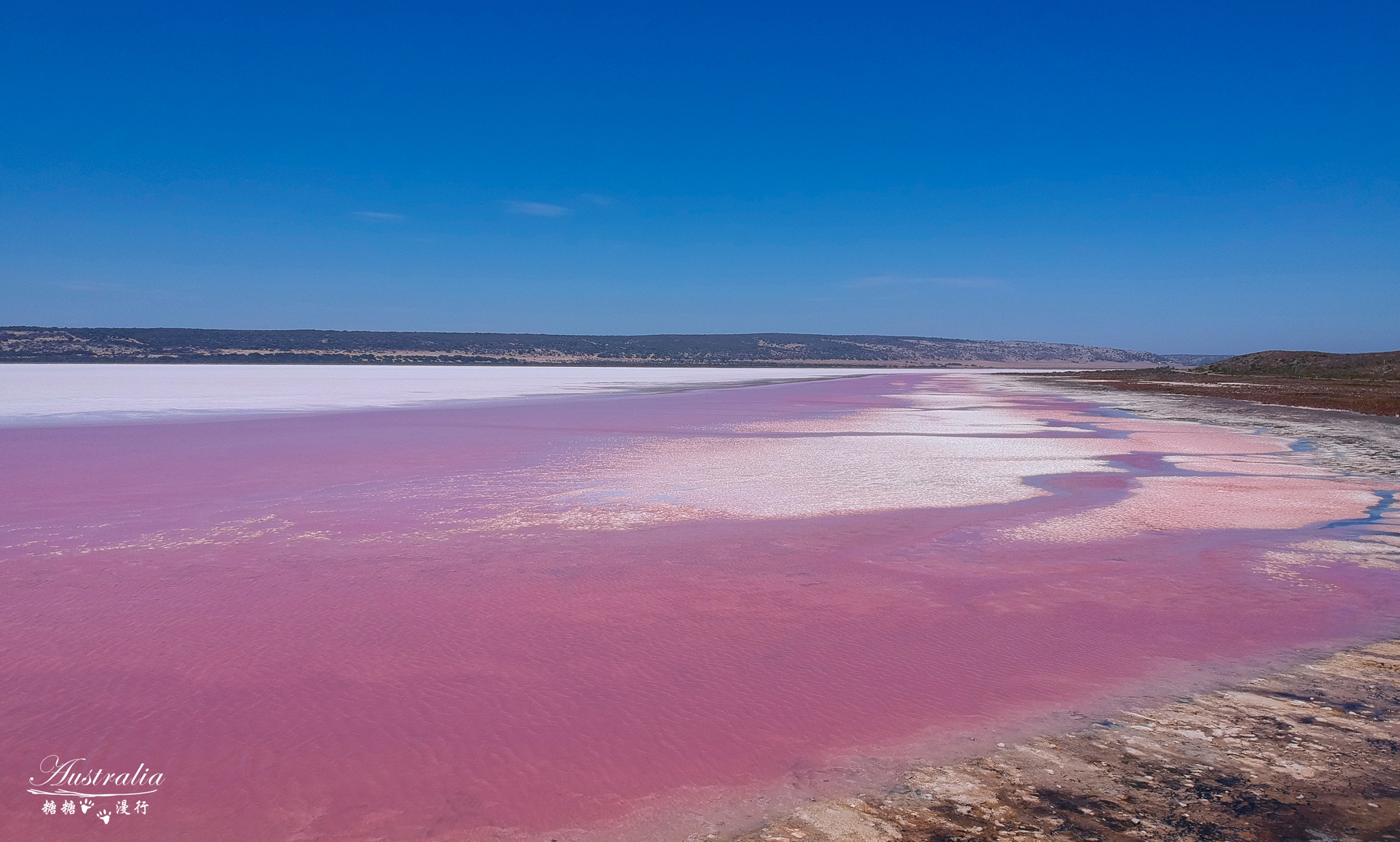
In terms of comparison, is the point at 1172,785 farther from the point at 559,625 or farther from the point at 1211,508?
the point at 1211,508

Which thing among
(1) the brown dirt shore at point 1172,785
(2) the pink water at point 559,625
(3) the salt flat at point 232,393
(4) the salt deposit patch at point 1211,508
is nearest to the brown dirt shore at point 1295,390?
(4) the salt deposit patch at point 1211,508

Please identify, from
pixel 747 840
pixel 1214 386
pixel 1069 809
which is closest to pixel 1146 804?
pixel 1069 809

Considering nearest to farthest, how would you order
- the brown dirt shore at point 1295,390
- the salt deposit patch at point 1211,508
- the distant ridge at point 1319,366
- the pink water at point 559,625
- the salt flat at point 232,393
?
1. the pink water at point 559,625
2. the salt deposit patch at point 1211,508
3. the salt flat at point 232,393
4. the brown dirt shore at point 1295,390
5. the distant ridge at point 1319,366

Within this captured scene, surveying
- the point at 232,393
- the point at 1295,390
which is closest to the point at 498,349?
the point at 232,393

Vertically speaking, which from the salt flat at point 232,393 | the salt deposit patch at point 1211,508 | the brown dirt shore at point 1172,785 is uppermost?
the salt deposit patch at point 1211,508

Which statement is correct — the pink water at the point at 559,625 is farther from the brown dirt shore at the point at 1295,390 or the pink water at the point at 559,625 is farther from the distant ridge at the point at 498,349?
the distant ridge at the point at 498,349

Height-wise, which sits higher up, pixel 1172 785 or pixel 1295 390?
pixel 1295 390

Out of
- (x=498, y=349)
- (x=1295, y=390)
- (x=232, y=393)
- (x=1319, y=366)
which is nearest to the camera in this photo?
(x=232, y=393)
